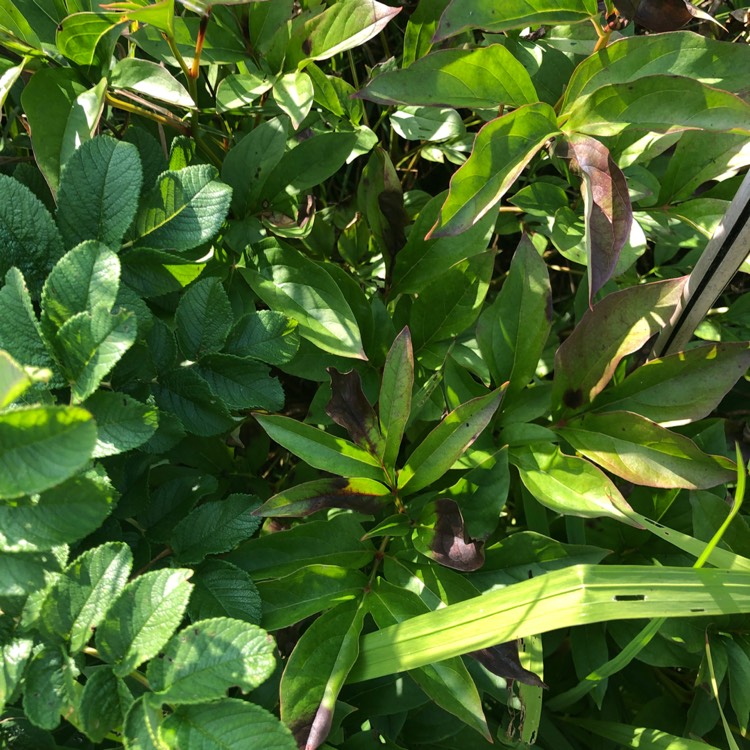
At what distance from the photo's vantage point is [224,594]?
78cm

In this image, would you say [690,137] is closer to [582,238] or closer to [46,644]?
[582,238]

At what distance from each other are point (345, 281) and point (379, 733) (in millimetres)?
585

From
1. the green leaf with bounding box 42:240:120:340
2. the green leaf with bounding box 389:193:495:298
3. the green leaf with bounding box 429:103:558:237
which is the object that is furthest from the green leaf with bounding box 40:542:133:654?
the green leaf with bounding box 389:193:495:298

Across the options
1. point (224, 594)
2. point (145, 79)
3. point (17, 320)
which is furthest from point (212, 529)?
point (145, 79)

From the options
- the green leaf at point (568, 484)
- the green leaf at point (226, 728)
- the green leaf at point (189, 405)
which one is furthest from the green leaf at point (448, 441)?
the green leaf at point (226, 728)

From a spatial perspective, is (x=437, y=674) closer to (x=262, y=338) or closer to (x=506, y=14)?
(x=262, y=338)

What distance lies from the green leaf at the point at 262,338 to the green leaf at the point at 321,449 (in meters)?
0.07

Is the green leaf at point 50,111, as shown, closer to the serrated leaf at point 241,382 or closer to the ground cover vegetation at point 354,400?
the ground cover vegetation at point 354,400

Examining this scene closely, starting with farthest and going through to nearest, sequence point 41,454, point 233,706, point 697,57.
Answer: point 697,57, point 233,706, point 41,454

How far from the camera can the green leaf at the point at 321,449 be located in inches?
32.3

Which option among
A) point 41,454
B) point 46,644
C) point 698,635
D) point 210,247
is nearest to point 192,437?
point 210,247

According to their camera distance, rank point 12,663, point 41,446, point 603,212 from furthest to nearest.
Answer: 1. point 603,212
2. point 12,663
3. point 41,446

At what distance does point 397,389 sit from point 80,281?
0.35 m

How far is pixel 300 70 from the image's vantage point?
0.89 meters
